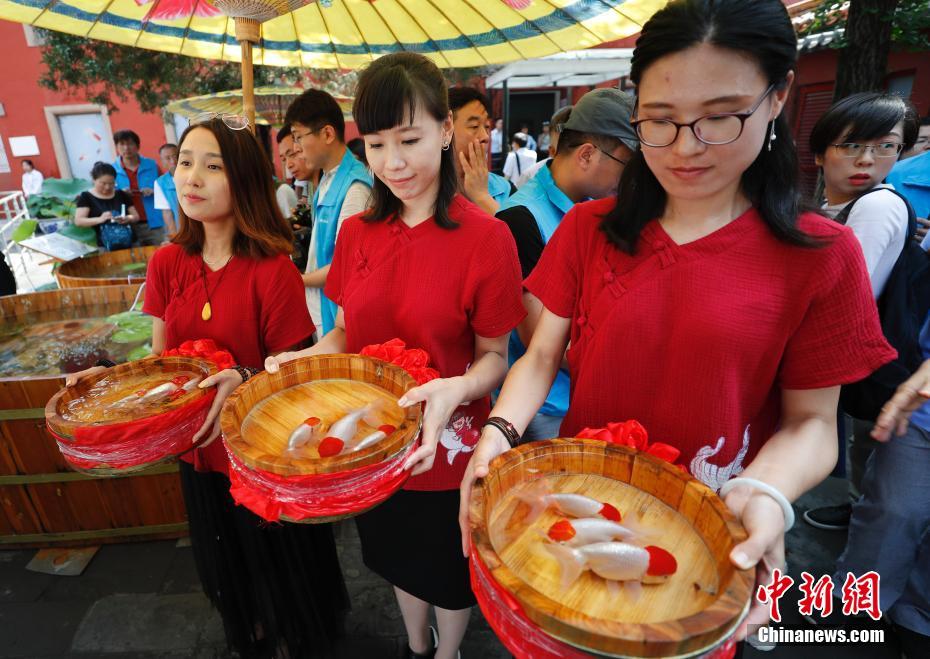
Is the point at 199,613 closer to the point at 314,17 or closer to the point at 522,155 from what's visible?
the point at 314,17

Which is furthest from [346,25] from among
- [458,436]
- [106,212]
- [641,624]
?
[106,212]

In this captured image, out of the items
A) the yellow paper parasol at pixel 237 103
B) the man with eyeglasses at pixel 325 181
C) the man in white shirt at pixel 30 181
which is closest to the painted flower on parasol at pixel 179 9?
the man with eyeglasses at pixel 325 181

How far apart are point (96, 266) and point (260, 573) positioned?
180 inches

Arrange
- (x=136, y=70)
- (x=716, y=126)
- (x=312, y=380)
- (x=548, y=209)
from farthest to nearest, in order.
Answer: (x=136, y=70) → (x=548, y=209) → (x=312, y=380) → (x=716, y=126)

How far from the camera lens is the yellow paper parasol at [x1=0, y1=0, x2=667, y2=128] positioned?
2.49m

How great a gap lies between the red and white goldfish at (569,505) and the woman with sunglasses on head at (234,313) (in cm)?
119

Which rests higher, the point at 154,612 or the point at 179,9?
the point at 179,9

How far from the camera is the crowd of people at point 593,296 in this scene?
1.12m

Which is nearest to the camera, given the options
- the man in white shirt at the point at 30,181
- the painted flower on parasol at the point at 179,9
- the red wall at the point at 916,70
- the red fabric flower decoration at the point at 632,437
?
the red fabric flower decoration at the point at 632,437

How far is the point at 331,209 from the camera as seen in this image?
9.53 ft

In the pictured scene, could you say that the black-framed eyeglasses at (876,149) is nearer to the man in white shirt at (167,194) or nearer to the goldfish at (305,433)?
the goldfish at (305,433)

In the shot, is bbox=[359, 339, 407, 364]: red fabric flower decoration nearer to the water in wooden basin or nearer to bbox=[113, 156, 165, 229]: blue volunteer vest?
the water in wooden basin

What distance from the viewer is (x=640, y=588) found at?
3.08 ft

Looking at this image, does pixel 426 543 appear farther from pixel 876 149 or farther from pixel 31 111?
pixel 31 111
